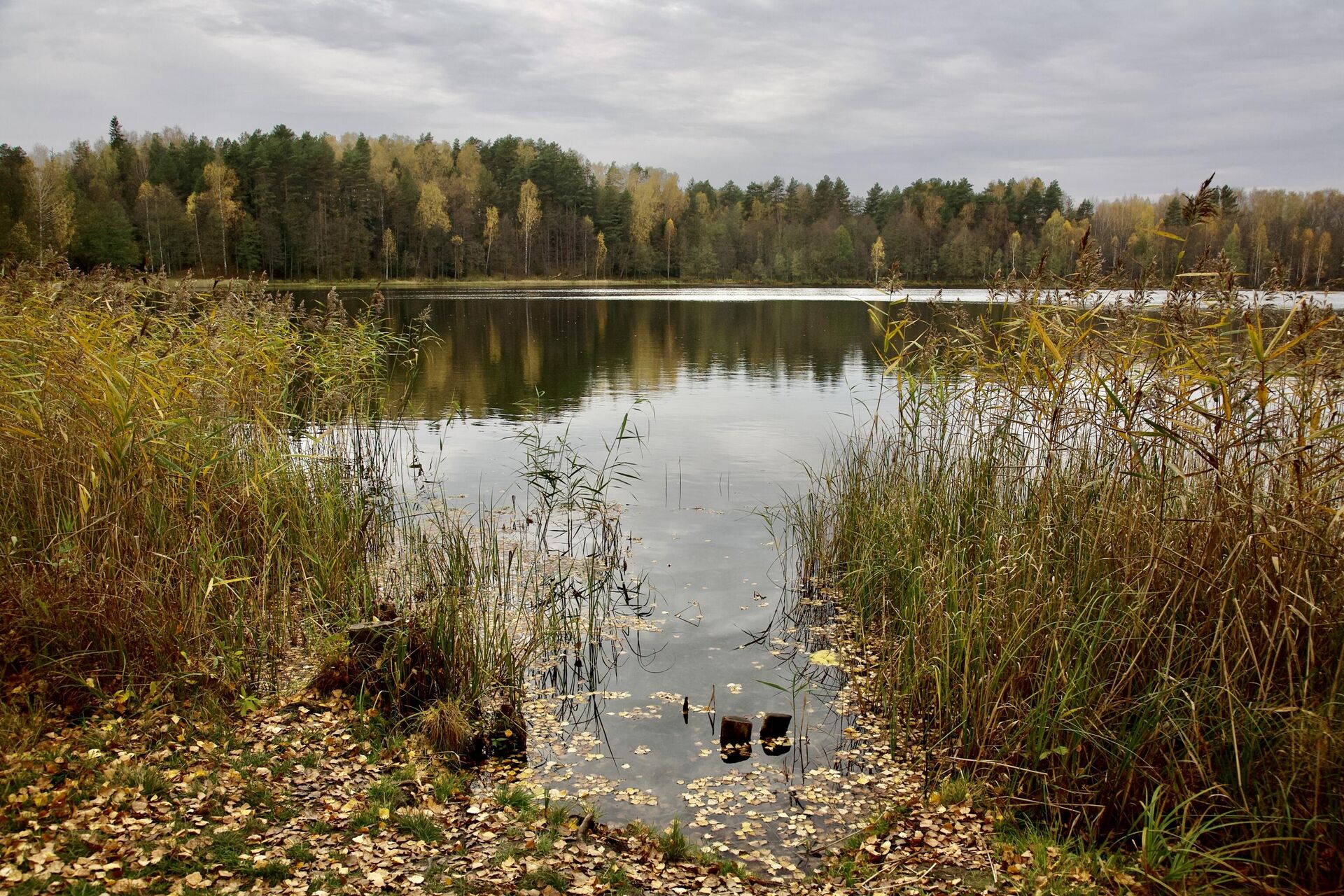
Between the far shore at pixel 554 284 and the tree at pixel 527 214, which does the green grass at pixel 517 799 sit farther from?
the tree at pixel 527 214

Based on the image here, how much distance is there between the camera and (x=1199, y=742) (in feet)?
13.6

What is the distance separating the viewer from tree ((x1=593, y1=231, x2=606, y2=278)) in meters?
96.9

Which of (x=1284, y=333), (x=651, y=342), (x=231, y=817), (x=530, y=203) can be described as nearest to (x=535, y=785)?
(x=231, y=817)

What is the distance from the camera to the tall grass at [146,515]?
5.28 metres

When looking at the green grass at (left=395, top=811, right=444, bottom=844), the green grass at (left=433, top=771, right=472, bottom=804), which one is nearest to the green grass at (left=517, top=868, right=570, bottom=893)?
the green grass at (left=395, top=811, right=444, bottom=844)

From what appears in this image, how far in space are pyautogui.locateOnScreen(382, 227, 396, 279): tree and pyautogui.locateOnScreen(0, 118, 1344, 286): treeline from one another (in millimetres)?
300

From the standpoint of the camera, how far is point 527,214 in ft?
301

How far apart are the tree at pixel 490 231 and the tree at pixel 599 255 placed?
39.0 ft

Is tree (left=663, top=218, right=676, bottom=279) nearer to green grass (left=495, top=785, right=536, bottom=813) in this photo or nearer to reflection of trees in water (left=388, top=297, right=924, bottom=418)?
reflection of trees in water (left=388, top=297, right=924, bottom=418)

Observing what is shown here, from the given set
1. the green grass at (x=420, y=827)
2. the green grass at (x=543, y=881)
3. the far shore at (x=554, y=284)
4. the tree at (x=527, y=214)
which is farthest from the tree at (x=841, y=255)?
the green grass at (x=543, y=881)

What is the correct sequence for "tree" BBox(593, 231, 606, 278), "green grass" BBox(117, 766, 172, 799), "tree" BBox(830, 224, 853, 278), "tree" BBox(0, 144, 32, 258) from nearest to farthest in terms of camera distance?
"green grass" BBox(117, 766, 172, 799), "tree" BBox(0, 144, 32, 258), "tree" BBox(593, 231, 606, 278), "tree" BBox(830, 224, 853, 278)

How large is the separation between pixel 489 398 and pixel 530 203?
76.2 metres

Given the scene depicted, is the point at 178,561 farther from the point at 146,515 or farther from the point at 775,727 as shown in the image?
the point at 775,727

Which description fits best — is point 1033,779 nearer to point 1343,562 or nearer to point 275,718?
point 1343,562
